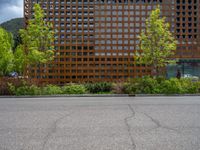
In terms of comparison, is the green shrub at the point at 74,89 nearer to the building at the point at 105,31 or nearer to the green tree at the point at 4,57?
the green tree at the point at 4,57

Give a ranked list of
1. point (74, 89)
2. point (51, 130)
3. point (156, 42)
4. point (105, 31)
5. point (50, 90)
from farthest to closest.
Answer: point (105, 31) → point (156, 42) → point (74, 89) → point (50, 90) → point (51, 130)

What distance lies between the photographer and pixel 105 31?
32.8m

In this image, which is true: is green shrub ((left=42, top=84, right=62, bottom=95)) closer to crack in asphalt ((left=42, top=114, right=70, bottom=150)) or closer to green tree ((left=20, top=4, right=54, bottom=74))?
green tree ((left=20, top=4, right=54, bottom=74))

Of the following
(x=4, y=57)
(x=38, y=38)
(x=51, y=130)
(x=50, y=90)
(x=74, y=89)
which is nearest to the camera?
(x=51, y=130)

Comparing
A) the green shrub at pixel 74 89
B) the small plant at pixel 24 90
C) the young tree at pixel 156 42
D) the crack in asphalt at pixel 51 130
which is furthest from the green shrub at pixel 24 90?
the young tree at pixel 156 42

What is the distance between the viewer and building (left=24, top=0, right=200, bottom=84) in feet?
103

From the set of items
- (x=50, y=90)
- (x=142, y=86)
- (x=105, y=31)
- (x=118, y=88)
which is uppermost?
(x=105, y=31)

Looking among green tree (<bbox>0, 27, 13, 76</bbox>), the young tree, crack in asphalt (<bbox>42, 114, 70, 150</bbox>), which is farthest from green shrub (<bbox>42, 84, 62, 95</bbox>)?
green tree (<bbox>0, 27, 13, 76</bbox>)

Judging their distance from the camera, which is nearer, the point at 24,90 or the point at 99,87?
the point at 24,90

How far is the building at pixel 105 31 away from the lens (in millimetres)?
31438

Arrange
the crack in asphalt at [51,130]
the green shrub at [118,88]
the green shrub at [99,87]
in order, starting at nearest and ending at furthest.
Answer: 1. the crack in asphalt at [51,130]
2. the green shrub at [118,88]
3. the green shrub at [99,87]

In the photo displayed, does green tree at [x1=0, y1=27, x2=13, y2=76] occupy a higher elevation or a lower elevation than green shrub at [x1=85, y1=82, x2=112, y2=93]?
higher

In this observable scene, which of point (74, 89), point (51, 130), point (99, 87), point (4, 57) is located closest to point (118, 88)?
point (99, 87)

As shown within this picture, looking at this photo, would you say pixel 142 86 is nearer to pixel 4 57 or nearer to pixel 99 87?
pixel 99 87
